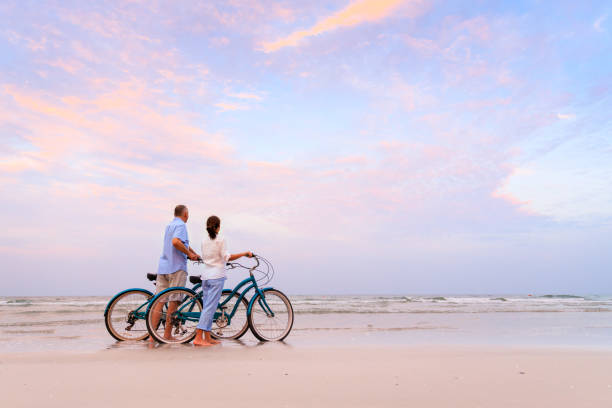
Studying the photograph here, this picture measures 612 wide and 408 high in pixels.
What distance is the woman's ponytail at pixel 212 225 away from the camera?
6.01 meters

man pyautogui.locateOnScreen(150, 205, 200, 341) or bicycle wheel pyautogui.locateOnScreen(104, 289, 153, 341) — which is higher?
man pyautogui.locateOnScreen(150, 205, 200, 341)

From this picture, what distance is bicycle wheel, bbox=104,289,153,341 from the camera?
644 centimetres

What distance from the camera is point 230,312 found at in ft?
21.3

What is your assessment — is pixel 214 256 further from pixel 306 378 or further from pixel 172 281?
pixel 306 378

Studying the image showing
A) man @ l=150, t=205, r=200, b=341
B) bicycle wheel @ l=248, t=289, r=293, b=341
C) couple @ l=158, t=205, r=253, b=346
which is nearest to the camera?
couple @ l=158, t=205, r=253, b=346

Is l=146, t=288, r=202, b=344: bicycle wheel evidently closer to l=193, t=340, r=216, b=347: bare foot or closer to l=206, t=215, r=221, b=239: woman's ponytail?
l=193, t=340, r=216, b=347: bare foot

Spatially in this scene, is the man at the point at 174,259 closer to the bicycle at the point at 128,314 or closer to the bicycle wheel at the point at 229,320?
the bicycle at the point at 128,314

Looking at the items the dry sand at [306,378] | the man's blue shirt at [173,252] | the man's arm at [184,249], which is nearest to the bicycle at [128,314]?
the man's blue shirt at [173,252]

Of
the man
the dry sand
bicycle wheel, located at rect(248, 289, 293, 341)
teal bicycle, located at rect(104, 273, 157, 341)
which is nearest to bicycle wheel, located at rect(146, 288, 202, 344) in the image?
the man

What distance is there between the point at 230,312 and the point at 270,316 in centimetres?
62

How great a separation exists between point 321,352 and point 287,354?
44 centimetres

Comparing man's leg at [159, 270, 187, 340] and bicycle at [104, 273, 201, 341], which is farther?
bicycle at [104, 273, 201, 341]

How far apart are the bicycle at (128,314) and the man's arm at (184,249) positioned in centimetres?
48

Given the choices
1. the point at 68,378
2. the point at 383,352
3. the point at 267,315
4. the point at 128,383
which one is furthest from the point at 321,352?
the point at 68,378
